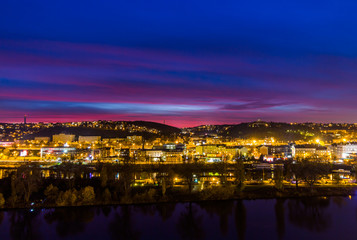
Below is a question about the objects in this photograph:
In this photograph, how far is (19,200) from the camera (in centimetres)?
1129

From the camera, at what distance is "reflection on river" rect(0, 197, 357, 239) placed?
9039 mm

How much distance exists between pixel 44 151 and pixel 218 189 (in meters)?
23.6

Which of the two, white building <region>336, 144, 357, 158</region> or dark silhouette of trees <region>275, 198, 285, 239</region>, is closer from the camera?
dark silhouette of trees <region>275, 198, 285, 239</region>

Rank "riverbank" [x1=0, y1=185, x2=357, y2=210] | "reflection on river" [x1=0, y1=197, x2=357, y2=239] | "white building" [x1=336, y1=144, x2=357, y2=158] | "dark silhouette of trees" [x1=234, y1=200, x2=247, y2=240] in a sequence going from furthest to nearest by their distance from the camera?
"white building" [x1=336, y1=144, x2=357, y2=158]
"riverbank" [x1=0, y1=185, x2=357, y2=210]
"dark silhouette of trees" [x1=234, y1=200, x2=247, y2=240]
"reflection on river" [x1=0, y1=197, x2=357, y2=239]

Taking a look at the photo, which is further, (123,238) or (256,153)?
(256,153)

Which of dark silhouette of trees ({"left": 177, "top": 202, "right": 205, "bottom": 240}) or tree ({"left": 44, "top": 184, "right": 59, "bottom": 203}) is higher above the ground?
tree ({"left": 44, "top": 184, "right": 59, "bottom": 203})

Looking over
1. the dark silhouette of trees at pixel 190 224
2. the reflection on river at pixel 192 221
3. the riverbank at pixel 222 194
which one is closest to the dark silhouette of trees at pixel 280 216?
the reflection on river at pixel 192 221

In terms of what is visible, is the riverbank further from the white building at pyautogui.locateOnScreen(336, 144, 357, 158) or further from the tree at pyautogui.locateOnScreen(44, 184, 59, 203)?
the white building at pyautogui.locateOnScreen(336, 144, 357, 158)

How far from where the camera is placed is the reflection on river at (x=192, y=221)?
9039mm

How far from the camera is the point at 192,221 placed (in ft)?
32.9

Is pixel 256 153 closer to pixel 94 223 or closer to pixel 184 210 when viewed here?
pixel 184 210

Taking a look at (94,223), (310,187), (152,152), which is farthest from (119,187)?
(152,152)

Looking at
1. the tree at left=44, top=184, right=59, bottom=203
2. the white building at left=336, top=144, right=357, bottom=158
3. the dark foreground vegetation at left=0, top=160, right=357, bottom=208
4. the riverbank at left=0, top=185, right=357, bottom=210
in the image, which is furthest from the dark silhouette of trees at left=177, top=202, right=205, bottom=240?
the white building at left=336, top=144, right=357, bottom=158

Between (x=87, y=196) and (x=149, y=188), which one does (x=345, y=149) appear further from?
(x=87, y=196)
